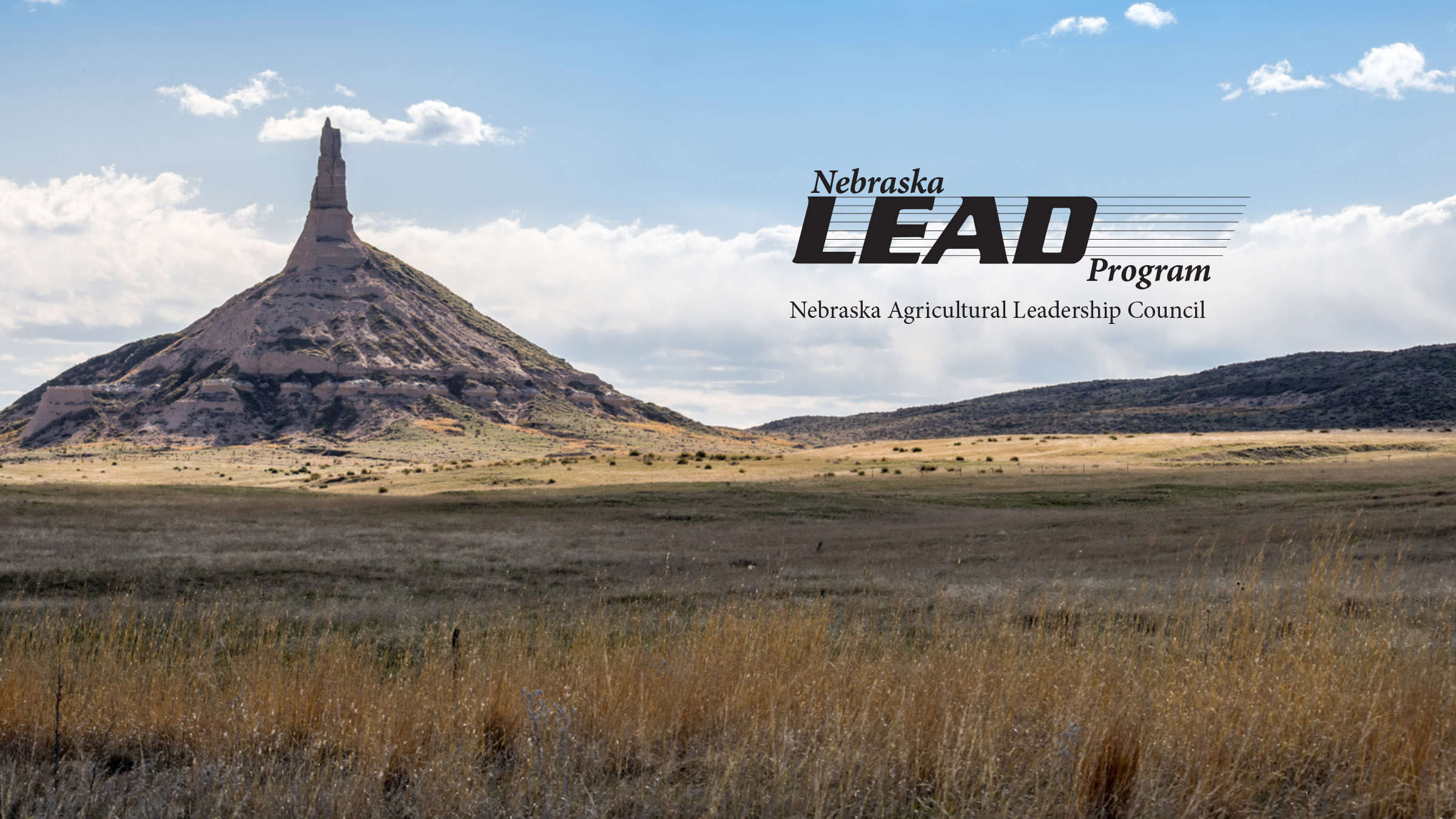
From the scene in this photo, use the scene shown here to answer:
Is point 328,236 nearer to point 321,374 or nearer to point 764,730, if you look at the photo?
point 321,374

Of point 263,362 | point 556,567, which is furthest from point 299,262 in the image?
point 556,567

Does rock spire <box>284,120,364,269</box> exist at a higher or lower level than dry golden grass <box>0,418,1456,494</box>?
higher

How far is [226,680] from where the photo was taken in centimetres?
783

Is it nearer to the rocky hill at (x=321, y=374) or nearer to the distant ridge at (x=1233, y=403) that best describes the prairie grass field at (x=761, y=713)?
the distant ridge at (x=1233, y=403)

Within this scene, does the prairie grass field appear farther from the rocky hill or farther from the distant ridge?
the rocky hill

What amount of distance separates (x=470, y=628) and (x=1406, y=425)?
95933 millimetres

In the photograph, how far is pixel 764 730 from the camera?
233 inches

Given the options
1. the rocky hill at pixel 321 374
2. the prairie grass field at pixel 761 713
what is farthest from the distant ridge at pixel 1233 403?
the prairie grass field at pixel 761 713

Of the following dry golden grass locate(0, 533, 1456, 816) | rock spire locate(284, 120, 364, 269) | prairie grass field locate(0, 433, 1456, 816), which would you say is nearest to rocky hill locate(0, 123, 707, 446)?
rock spire locate(284, 120, 364, 269)

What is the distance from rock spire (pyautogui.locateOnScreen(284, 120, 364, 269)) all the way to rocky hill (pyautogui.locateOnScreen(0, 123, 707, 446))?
11.0 inches

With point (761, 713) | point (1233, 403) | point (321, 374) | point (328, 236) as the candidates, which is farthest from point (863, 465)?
point (328, 236)

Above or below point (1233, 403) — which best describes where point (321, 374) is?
above

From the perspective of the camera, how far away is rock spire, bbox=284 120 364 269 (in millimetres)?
188625

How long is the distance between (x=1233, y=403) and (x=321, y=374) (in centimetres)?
13682
